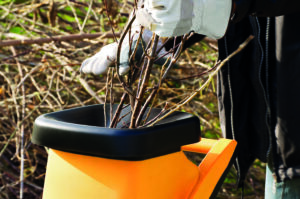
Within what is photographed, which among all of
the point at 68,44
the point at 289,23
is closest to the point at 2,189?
the point at 68,44

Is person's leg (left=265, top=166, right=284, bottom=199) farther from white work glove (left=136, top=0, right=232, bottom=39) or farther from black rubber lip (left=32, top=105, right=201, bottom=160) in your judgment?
white work glove (left=136, top=0, right=232, bottom=39)

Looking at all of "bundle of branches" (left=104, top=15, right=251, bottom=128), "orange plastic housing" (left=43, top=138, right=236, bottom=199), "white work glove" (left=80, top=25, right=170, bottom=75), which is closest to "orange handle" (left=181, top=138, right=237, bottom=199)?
"orange plastic housing" (left=43, top=138, right=236, bottom=199)

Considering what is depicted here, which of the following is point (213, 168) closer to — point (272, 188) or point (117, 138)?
point (117, 138)

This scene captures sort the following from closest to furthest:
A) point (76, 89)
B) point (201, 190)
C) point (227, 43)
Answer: point (201, 190), point (227, 43), point (76, 89)

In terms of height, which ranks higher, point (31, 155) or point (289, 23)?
point (289, 23)

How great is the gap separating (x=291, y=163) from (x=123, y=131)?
67cm

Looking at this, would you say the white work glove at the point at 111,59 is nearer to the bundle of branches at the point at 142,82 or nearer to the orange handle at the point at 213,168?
the bundle of branches at the point at 142,82

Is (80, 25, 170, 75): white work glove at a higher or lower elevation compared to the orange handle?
higher

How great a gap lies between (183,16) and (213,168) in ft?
1.37

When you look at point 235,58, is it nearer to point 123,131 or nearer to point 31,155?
point 123,131

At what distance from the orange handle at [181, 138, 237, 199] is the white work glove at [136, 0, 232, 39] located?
0.35 metres

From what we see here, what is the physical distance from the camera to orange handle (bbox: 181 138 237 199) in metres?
1.02

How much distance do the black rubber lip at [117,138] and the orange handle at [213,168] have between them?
3.9 inches

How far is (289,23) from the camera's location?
48.4 inches
